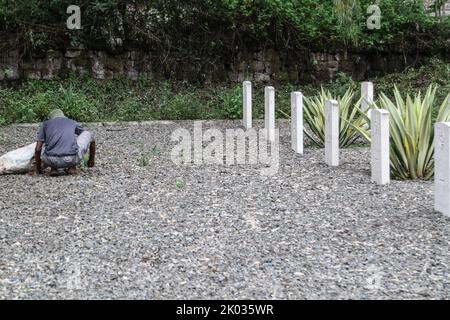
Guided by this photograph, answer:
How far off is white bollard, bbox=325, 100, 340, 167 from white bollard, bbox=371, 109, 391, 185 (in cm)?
135

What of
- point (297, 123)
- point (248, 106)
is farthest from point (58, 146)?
point (248, 106)

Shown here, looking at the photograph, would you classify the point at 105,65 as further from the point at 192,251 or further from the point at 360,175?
the point at 192,251

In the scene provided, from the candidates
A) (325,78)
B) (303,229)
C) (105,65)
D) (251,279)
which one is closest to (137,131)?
(105,65)

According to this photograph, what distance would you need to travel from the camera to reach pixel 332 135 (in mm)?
9281

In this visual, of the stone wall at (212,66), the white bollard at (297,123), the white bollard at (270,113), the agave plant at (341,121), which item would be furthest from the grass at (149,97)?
the white bollard at (297,123)

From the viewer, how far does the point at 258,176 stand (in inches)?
342

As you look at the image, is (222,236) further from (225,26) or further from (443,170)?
(225,26)

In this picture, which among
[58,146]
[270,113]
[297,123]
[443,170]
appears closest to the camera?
[443,170]

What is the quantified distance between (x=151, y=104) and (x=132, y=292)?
11352mm

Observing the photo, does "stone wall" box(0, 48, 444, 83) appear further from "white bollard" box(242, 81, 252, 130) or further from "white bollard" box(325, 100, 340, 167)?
"white bollard" box(325, 100, 340, 167)

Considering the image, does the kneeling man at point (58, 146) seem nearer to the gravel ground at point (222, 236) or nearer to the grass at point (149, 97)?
the gravel ground at point (222, 236)

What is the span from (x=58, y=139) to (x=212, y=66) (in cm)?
917

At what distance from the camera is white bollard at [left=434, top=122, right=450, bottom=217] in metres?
6.32
